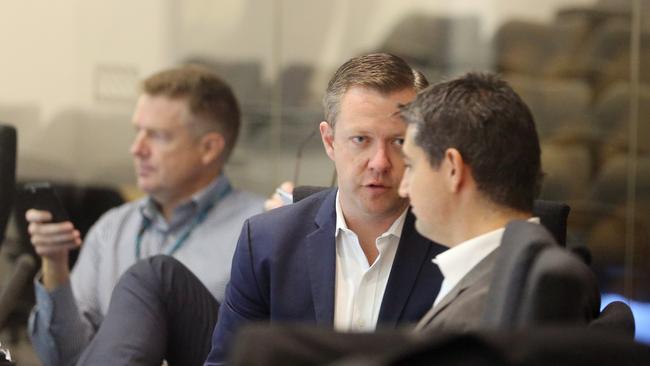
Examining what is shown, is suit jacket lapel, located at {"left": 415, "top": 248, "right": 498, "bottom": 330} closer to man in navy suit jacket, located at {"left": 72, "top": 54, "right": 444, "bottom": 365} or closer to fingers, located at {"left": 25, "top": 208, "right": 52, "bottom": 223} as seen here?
man in navy suit jacket, located at {"left": 72, "top": 54, "right": 444, "bottom": 365}

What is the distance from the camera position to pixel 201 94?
4125 millimetres

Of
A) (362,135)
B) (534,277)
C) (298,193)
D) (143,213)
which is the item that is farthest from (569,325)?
(143,213)

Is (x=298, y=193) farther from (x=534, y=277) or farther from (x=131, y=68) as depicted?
(x=131, y=68)

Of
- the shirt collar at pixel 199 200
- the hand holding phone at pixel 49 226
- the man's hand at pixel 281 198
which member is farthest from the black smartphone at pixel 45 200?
the man's hand at pixel 281 198

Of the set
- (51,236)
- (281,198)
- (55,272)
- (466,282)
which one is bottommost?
(55,272)

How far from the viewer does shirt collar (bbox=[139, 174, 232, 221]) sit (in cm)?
396

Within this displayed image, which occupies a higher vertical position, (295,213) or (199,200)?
(295,213)

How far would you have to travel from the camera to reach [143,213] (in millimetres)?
3998

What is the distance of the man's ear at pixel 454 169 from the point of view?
2.08m

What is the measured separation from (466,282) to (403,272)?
489 millimetres

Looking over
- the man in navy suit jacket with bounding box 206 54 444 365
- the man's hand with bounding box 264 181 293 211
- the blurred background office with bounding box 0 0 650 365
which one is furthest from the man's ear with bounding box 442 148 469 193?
the blurred background office with bounding box 0 0 650 365

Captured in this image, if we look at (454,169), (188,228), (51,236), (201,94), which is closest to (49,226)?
(51,236)

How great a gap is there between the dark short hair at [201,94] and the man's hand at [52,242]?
0.65 m

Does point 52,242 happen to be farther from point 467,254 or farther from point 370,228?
point 467,254
